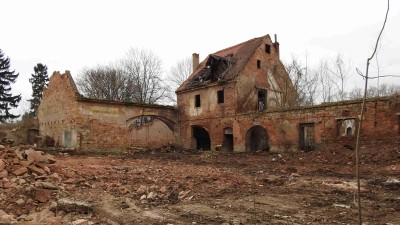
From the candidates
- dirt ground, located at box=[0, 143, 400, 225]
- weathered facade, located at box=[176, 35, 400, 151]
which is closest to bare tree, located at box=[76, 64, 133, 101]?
weathered facade, located at box=[176, 35, 400, 151]

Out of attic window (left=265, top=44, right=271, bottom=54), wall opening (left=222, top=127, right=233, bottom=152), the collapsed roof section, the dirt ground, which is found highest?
attic window (left=265, top=44, right=271, bottom=54)

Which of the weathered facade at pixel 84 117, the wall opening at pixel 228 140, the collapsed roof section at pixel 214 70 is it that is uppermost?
the collapsed roof section at pixel 214 70

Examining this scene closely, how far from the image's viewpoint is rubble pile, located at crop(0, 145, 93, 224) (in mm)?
6404

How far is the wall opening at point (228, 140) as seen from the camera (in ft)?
84.2

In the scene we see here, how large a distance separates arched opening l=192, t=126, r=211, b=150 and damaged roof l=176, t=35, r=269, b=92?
12.6 feet

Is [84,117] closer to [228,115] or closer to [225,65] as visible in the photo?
[228,115]

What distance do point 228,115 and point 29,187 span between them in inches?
731

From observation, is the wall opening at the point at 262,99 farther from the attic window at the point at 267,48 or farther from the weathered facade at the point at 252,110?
the attic window at the point at 267,48

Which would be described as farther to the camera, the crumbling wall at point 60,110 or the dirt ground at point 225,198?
the crumbling wall at point 60,110

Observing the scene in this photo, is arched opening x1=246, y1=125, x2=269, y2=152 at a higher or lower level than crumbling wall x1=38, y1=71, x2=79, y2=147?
lower

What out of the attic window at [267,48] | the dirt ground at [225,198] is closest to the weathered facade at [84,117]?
the attic window at [267,48]

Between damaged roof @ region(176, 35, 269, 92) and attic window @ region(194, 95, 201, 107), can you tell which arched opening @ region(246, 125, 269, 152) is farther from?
attic window @ region(194, 95, 201, 107)

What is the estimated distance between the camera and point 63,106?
949 inches

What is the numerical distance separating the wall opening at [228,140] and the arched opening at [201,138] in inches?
132
